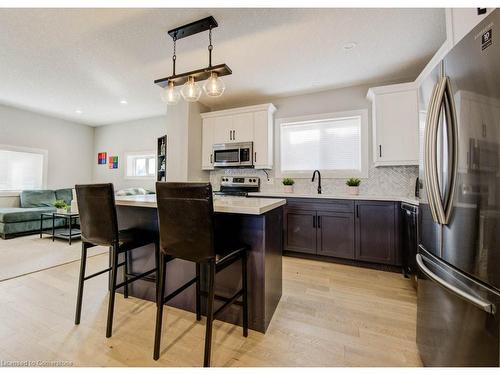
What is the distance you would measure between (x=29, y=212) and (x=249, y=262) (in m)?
4.91

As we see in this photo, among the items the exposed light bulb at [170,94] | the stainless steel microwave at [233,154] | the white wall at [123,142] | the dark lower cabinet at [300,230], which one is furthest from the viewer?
the white wall at [123,142]

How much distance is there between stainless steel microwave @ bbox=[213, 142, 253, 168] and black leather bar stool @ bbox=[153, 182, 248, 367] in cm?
252

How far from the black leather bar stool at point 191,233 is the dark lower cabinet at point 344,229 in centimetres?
195

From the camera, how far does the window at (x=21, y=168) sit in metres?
4.89

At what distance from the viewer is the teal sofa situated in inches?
160

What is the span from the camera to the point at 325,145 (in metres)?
3.72

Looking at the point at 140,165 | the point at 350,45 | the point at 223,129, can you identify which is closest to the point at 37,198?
the point at 140,165

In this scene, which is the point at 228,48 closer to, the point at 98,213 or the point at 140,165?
the point at 98,213

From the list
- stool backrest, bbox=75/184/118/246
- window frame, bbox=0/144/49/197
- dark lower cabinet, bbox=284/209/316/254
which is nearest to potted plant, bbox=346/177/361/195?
dark lower cabinet, bbox=284/209/316/254

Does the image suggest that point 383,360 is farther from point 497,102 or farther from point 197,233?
point 497,102

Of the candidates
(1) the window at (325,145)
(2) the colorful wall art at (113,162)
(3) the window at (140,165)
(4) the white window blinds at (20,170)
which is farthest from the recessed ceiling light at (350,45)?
(4) the white window blinds at (20,170)

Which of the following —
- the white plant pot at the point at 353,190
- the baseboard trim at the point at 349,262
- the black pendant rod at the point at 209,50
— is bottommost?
the baseboard trim at the point at 349,262

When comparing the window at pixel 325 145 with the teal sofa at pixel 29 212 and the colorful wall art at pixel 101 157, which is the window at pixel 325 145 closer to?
the teal sofa at pixel 29 212

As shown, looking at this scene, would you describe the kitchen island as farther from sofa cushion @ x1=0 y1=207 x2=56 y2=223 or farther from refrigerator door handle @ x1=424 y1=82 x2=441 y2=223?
sofa cushion @ x1=0 y1=207 x2=56 y2=223
